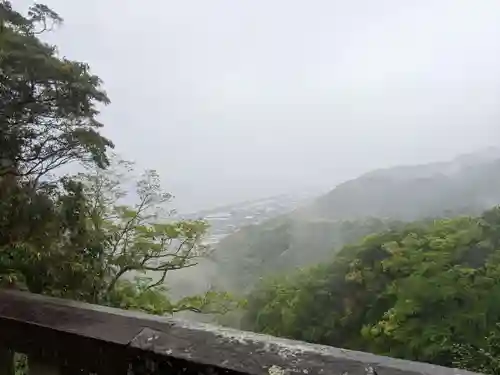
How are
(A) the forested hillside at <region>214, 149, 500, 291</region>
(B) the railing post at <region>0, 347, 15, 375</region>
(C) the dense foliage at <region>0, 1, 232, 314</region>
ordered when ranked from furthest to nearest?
(A) the forested hillside at <region>214, 149, 500, 291</region>
(C) the dense foliage at <region>0, 1, 232, 314</region>
(B) the railing post at <region>0, 347, 15, 375</region>

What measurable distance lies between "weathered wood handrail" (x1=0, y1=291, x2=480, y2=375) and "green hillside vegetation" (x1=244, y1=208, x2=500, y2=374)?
4.56 metres

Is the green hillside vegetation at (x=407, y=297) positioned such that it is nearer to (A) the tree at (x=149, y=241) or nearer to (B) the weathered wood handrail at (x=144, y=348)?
(A) the tree at (x=149, y=241)

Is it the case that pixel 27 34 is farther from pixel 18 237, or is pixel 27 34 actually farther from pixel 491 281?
pixel 491 281

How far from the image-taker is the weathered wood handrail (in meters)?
0.89

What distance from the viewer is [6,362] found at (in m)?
1.29

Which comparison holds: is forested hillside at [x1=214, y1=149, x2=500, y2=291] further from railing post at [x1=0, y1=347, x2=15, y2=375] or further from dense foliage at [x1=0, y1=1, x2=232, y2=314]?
railing post at [x1=0, y1=347, x2=15, y2=375]

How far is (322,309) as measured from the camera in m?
7.56

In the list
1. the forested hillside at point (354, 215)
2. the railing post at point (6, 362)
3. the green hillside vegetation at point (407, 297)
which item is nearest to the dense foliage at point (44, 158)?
the railing post at point (6, 362)

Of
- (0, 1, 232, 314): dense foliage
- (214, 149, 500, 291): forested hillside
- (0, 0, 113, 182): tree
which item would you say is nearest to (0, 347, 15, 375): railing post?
(0, 1, 232, 314): dense foliage

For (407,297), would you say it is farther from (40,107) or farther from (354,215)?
(40,107)

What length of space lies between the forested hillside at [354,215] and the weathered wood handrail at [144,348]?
638cm

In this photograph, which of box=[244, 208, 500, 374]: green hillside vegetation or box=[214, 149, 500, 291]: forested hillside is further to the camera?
box=[214, 149, 500, 291]: forested hillside

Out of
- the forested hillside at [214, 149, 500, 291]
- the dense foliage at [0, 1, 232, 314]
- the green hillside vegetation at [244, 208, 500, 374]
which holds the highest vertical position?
the dense foliage at [0, 1, 232, 314]

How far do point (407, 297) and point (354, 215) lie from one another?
4439 millimetres
